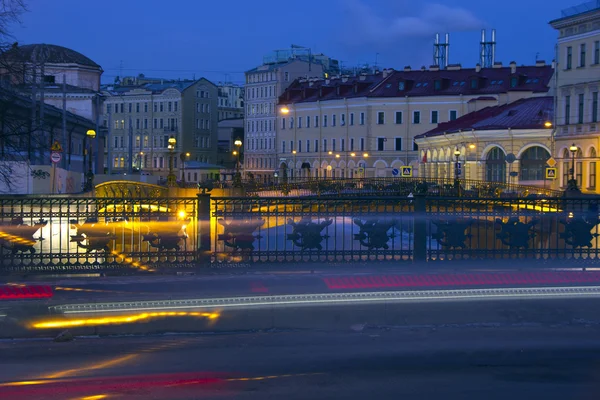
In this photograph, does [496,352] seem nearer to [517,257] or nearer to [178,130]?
[517,257]

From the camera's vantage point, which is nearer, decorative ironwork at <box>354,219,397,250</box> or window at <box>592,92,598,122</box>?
decorative ironwork at <box>354,219,397,250</box>

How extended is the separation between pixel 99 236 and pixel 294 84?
9510 cm

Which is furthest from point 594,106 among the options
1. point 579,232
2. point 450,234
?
point 450,234

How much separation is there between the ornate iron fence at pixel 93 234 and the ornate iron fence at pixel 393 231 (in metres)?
0.79

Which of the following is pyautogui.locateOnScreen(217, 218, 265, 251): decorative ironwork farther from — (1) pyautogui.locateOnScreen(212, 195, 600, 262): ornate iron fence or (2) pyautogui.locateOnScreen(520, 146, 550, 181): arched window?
(2) pyautogui.locateOnScreen(520, 146, 550, 181): arched window

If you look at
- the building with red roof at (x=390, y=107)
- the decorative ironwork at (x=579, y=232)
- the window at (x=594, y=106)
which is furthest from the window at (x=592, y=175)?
the decorative ironwork at (x=579, y=232)

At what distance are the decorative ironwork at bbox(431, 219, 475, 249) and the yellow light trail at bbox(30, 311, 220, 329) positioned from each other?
5.69 metres

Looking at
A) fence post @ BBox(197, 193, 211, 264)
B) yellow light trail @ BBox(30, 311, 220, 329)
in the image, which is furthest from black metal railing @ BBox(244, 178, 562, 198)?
yellow light trail @ BBox(30, 311, 220, 329)

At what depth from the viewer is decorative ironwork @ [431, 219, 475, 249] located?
56.4 feet

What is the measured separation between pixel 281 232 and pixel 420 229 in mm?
2681

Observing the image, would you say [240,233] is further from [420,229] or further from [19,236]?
[19,236]

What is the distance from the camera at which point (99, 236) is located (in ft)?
55.8

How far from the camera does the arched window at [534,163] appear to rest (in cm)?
6431

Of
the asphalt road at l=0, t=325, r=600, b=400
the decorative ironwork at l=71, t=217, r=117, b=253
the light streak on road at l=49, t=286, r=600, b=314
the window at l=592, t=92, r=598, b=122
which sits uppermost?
the window at l=592, t=92, r=598, b=122
